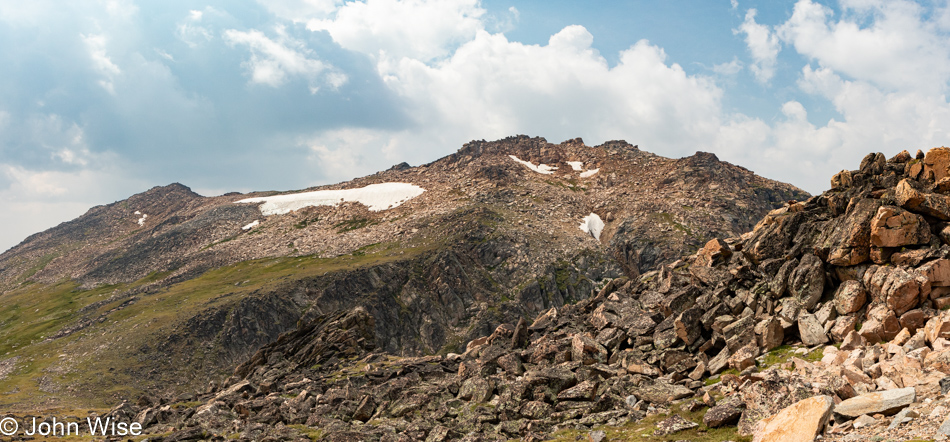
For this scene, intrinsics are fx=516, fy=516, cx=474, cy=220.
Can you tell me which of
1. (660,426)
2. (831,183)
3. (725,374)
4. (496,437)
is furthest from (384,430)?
(831,183)

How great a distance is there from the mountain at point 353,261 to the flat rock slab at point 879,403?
6831 cm

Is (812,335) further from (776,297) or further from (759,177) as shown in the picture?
(759,177)

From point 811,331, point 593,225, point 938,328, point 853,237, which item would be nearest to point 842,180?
point 853,237

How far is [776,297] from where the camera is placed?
122ft

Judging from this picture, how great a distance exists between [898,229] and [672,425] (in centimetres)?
2148

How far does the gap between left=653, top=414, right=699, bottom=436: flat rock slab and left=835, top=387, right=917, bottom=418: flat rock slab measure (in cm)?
639

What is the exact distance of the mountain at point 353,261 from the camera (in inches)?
3644

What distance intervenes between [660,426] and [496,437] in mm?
8813

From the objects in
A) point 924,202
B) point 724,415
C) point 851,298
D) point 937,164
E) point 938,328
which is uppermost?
point 937,164

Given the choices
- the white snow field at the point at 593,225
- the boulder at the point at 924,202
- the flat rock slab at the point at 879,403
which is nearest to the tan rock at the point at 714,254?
the boulder at the point at 924,202

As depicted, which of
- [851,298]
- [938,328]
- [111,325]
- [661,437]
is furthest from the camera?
[111,325]

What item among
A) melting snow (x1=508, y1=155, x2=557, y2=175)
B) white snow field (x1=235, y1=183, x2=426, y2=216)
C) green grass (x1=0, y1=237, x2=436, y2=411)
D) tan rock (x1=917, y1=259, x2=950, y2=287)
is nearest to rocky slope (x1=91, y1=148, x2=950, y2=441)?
tan rock (x1=917, y1=259, x2=950, y2=287)

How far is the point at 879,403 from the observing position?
1847 centimetres

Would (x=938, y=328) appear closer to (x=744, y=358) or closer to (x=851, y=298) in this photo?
(x=851, y=298)
